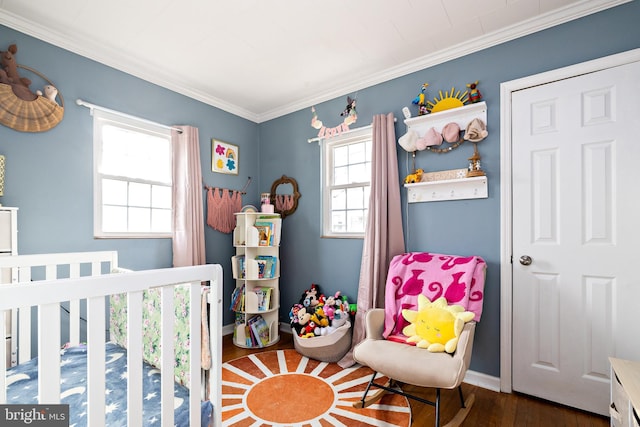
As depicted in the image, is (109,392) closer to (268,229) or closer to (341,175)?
(268,229)

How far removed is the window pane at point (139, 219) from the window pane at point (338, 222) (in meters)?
1.64

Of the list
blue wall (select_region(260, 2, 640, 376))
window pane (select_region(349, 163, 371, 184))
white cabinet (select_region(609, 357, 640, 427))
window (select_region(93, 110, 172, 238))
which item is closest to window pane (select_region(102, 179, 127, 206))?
window (select_region(93, 110, 172, 238))

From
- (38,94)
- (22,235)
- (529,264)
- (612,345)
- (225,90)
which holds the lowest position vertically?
(612,345)

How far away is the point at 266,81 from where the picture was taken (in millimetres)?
2740

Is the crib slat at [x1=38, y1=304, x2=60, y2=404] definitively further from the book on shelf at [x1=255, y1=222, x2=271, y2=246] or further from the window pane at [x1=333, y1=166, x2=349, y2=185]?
the window pane at [x1=333, y1=166, x2=349, y2=185]

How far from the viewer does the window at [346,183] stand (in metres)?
2.79

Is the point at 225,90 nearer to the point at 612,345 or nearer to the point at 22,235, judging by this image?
the point at 22,235

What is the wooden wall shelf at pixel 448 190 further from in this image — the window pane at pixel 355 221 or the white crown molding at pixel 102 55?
the white crown molding at pixel 102 55

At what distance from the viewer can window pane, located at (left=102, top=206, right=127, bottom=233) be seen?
234cm

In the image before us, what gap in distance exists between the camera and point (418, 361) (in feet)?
5.24

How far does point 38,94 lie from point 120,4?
0.81 m

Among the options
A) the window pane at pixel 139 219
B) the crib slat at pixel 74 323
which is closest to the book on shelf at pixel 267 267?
the window pane at pixel 139 219

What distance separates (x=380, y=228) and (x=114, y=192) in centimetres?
213

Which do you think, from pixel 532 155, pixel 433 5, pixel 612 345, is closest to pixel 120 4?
pixel 433 5
